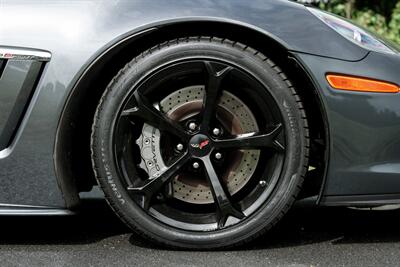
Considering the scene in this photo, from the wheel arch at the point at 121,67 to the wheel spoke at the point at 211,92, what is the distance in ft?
0.51

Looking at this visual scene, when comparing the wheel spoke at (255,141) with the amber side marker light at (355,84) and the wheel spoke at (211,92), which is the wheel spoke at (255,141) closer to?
the wheel spoke at (211,92)

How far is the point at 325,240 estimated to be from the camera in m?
2.97

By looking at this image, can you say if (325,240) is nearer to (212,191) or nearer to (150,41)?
(212,191)

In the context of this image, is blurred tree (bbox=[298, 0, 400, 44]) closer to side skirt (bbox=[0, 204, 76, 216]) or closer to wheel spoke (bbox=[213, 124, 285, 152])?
wheel spoke (bbox=[213, 124, 285, 152])

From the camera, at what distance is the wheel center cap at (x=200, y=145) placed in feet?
8.87

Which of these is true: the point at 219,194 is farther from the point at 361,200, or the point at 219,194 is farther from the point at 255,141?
the point at 361,200

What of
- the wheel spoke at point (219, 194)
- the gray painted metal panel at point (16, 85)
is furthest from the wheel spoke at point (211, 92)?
the gray painted metal panel at point (16, 85)

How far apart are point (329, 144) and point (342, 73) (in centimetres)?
29

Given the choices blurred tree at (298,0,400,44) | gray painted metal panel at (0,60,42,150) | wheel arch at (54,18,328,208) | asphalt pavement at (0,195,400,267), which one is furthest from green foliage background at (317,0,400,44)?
gray painted metal panel at (0,60,42,150)

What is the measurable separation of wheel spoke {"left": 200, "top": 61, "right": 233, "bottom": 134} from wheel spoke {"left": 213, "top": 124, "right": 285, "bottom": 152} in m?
0.09

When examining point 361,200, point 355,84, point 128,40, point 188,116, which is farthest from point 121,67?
point 361,200

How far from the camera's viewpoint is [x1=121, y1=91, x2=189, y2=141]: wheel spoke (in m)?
2.67

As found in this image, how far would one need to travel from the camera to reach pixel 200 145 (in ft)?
8.89

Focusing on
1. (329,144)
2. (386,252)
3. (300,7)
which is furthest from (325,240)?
(300,7)
